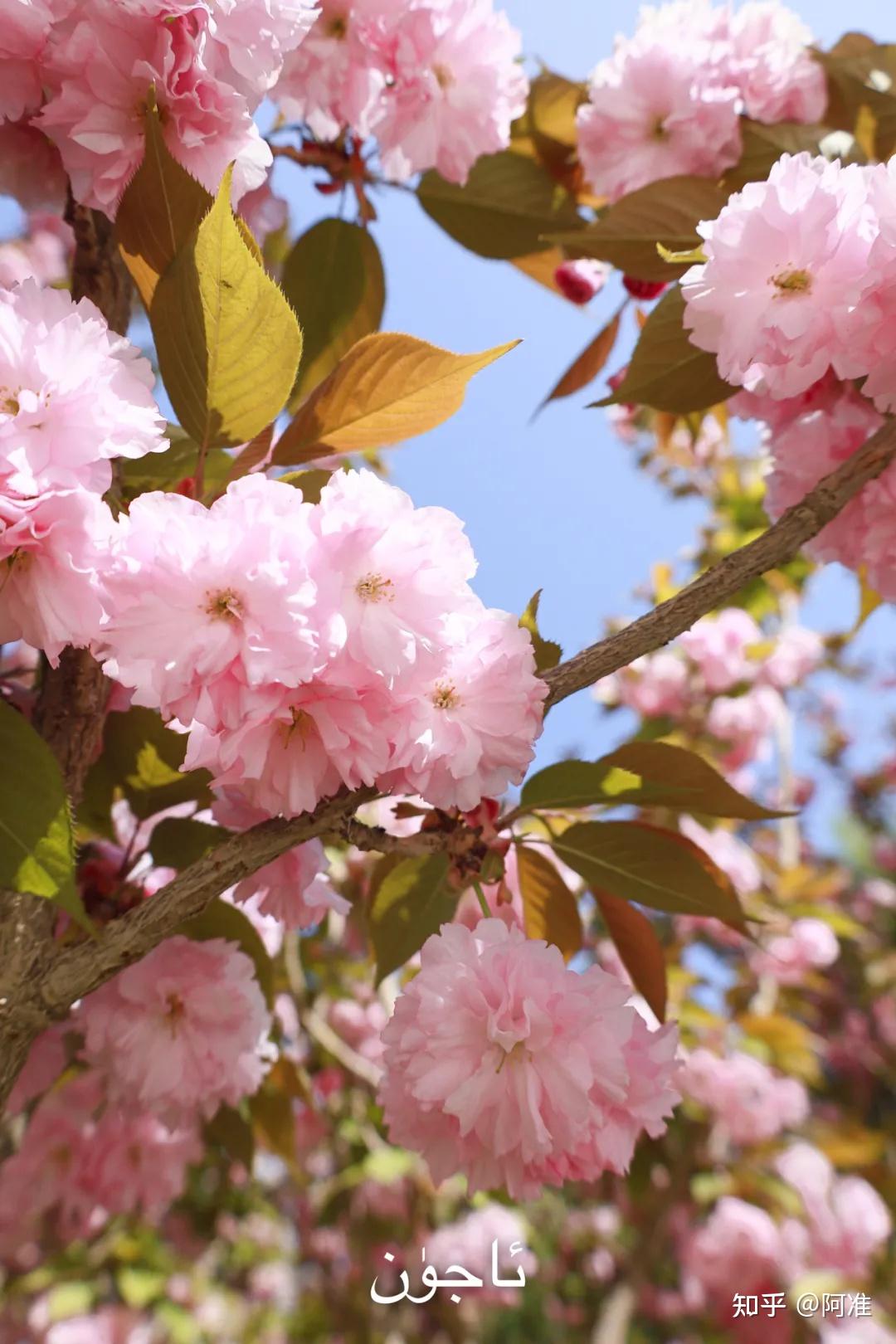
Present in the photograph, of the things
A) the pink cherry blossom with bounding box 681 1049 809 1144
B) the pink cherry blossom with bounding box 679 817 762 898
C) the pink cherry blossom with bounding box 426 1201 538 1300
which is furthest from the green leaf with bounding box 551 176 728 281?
the pink cherry blossom with bounding box 426 1201 538 1300

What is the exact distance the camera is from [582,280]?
1.21 meters

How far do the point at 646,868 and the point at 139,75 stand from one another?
0.70 meters

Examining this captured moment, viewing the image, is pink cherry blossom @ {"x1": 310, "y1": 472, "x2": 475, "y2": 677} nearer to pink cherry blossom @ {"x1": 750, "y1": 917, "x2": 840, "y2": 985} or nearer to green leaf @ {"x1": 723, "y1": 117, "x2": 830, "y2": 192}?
green leaf @ {"x1": 723, "y1": 117, "x2": 830, "y2": 192}

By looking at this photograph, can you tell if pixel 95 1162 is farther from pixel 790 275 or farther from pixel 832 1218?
pixel 832 1218

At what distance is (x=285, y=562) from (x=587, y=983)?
0.35 m

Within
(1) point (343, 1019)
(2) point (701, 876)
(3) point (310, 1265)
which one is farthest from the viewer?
(3) point (310, 1265)

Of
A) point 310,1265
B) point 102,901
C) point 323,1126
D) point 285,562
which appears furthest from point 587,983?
point 310,1265

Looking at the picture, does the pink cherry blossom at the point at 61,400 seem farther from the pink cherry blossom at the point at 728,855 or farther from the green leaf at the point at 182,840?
the pink cherry blossom at the point at 728,855

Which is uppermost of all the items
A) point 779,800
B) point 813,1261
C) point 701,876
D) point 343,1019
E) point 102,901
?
point 701,876

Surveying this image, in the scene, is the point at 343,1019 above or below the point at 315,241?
below

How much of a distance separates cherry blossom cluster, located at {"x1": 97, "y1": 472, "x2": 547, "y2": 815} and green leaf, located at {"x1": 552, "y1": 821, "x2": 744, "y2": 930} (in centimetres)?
25

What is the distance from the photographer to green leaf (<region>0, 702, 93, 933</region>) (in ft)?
1.93

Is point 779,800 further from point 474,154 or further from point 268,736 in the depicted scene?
point 268,736

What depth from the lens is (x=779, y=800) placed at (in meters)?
3.24
